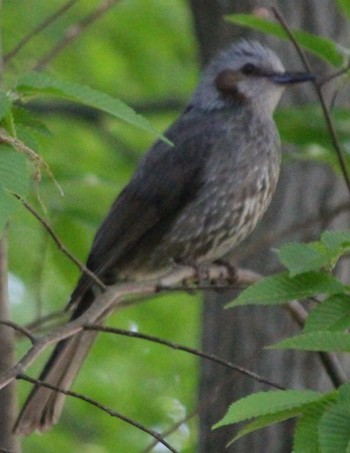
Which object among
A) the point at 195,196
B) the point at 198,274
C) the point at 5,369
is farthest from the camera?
the point at 195,196

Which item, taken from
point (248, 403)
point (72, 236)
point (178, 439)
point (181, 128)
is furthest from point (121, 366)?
point (248, 403)

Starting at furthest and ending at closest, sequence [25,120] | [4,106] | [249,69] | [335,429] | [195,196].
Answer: [249,69] < [195,196] < [25,120] < [4,106] < [335,429]

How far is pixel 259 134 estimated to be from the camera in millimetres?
5594

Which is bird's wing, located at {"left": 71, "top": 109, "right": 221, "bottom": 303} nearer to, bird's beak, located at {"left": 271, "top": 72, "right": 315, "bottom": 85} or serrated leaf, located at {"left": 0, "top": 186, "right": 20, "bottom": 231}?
bird's beak, located at {"left": 271, "top": 72, "right": 315, "bottom": 85}

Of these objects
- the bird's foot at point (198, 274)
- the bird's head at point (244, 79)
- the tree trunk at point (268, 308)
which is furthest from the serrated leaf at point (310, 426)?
the bird's head at point (244, 79)

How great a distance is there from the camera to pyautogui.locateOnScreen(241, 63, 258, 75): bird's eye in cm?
579

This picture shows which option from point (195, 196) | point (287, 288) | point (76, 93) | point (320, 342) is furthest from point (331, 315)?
point (195, 196)

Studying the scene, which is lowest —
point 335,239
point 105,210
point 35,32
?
point 335,239

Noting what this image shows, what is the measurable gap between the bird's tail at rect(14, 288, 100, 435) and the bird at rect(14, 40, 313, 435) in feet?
1.02

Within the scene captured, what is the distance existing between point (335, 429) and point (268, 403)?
142 mm

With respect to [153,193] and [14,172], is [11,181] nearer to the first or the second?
[14,172]

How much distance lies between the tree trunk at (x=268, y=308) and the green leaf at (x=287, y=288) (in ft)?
7.45

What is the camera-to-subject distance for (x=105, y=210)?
6.55 meters

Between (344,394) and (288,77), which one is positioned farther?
(288,77)
